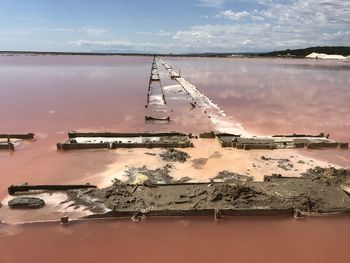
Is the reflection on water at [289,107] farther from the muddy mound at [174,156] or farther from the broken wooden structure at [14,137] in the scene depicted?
the broken wooden structure at [14,137]

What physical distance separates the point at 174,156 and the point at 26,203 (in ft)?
12.3

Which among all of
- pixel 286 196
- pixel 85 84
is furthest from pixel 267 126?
pixel 85 84

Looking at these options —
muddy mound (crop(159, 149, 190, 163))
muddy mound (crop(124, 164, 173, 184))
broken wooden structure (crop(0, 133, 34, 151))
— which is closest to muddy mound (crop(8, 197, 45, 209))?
muddy mound (crop(124, 164, 173, 184))

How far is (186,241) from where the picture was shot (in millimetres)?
5922

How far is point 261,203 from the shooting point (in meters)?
6.88

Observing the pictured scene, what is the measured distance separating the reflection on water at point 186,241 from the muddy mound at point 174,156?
293cm

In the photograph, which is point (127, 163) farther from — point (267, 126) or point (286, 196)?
point (267, 126)

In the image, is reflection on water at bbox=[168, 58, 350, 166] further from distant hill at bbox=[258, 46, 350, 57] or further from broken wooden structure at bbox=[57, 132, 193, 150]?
distant hill at bbox=[258, 46, 350, 57]

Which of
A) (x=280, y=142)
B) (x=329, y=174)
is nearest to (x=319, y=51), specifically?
(x=280, y=142)

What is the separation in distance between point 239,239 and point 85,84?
20.9m

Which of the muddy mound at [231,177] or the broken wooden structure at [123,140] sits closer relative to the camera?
the muddy mound at [231,177]

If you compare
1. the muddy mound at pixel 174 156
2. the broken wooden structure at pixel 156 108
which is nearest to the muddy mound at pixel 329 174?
the muddy mound at pixel 174 156

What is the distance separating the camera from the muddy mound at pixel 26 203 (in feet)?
21.9

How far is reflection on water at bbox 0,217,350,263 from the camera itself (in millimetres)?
5531
